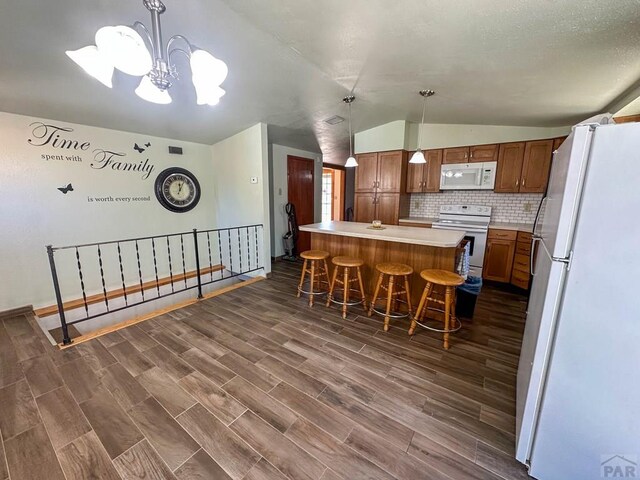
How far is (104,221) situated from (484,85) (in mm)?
5144

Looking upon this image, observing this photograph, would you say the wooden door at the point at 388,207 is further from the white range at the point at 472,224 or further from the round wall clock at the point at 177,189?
the round wall clock at the point at 177,189

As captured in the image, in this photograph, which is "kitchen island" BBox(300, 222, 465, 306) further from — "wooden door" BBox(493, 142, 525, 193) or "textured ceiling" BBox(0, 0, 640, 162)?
"wooden door" BBox(493, 142, 525, 193)

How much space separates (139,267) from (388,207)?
12.7 feet

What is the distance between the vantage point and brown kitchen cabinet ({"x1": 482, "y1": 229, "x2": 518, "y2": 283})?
12.0ft

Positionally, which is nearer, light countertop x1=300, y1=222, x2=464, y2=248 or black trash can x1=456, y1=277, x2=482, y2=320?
light countertop x1=300, y1=222, x2=464, y2=248

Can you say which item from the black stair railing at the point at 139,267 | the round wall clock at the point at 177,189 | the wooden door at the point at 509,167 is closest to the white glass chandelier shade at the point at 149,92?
the black stair railing at the point at 139,267

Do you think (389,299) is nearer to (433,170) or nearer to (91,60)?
(91,60)

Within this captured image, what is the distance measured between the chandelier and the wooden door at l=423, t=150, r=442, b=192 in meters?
3.83

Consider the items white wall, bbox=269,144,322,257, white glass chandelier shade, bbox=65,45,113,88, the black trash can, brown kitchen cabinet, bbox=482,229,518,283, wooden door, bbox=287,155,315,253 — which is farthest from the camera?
wooden door, bbox=287,155,315,253

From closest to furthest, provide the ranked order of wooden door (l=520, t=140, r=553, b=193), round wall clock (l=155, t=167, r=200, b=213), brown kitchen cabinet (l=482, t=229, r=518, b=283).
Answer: wooden door (l=520, t=140, r=553, b=193)
brown kitchen cabinet (l=482, t=229, r=518, b=283)
round wall clock (l=155, t=167, r=200, b=213)

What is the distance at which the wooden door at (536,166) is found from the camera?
3555 millimetres

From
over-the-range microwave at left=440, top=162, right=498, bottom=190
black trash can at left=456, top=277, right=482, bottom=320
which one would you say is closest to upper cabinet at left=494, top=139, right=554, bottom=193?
over-the-range microwave at left=440, top=162, right=498, bottom=190

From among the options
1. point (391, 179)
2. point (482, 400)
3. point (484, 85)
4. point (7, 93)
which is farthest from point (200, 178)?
point (482, 400)

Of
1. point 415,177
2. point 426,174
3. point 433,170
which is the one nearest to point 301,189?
point 415,177
